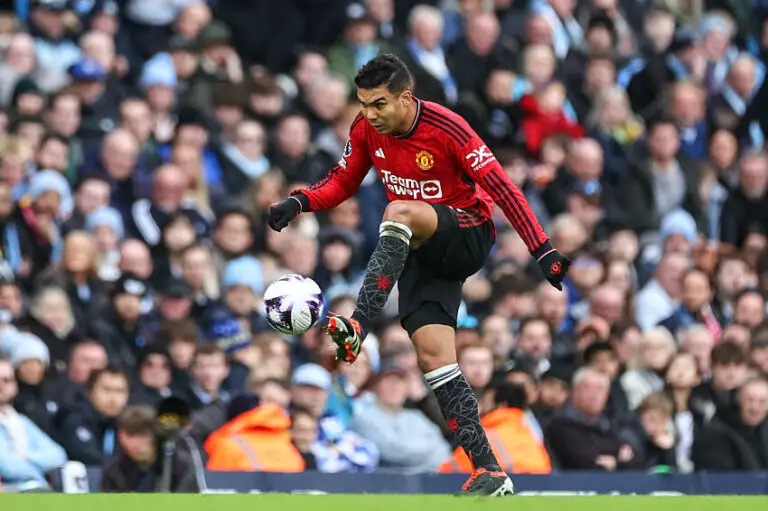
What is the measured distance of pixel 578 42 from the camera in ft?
56.7

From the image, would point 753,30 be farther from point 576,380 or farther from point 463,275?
point 463,275

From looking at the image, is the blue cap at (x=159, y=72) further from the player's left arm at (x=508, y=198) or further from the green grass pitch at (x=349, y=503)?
the green grass pitch at (x=349, y=503)

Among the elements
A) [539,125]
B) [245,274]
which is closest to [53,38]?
[245,274]

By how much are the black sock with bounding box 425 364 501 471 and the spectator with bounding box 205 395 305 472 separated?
7.09ft

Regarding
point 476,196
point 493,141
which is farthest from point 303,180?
point 476,196

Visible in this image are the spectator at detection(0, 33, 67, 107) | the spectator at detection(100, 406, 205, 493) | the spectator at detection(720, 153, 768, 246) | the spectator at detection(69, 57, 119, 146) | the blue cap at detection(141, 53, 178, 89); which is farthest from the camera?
the spectator at detection(720, 153, 768, 246)

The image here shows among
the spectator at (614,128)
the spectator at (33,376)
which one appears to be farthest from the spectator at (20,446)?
the spectator at (614,128)

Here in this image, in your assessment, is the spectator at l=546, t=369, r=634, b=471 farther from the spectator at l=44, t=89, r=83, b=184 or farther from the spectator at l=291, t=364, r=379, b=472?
the spectator at l=44, t=89, r=83, b=184

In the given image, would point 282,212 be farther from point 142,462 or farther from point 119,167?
point 119,167

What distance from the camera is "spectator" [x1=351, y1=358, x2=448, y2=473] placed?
39.9ft

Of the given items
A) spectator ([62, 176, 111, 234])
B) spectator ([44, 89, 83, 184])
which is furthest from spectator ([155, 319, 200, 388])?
spectator ([44, 89, 83, 184])

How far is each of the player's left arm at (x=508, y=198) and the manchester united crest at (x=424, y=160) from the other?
0.15m

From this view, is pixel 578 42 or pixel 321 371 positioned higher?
pixel 578 42

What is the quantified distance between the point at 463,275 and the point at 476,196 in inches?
16.7
